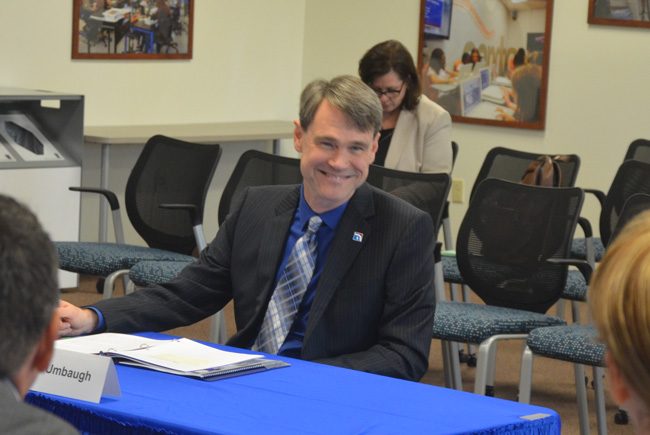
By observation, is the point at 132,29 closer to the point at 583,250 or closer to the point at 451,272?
the point at 451,272

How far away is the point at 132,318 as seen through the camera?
2.72m

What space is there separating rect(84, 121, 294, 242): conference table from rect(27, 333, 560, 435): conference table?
3.98 meters

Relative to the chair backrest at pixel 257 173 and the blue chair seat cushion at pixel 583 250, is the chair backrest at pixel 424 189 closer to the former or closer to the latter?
the chair backrest at pixel 257 173

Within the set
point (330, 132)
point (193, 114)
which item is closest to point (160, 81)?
point (193, 114)

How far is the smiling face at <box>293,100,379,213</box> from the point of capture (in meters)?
2.82

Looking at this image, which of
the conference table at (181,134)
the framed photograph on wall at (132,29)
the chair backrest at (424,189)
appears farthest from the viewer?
the framed photograph on wall at (132,29)

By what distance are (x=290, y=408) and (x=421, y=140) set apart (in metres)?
3.33

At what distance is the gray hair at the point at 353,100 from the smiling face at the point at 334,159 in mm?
13

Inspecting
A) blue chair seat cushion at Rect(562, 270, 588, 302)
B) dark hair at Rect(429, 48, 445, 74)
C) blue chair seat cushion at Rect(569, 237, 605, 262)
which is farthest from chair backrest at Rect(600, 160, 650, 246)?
dark hair at Rect(429, 48, 445, 74)

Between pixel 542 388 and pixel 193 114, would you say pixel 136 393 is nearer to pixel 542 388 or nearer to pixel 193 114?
pixel 542 388

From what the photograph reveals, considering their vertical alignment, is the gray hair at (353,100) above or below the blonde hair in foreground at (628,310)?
above

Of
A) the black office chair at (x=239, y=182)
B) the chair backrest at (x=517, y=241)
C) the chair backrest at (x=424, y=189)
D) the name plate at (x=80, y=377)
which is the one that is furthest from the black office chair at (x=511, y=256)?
the name plate at (x=80, y=377)

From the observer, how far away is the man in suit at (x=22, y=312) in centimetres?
119

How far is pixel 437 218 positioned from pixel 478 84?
10.5 ft
